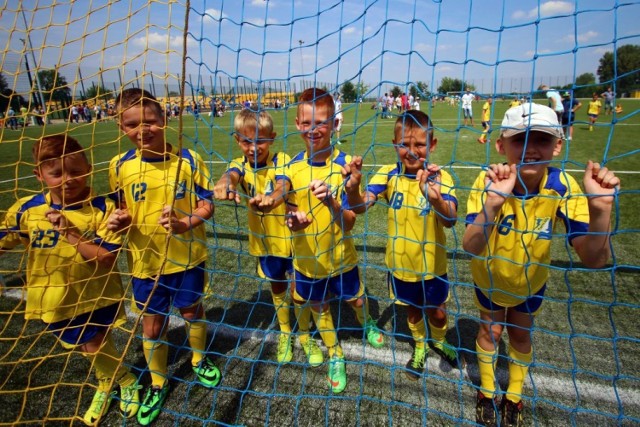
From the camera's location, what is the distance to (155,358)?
2191 millimetres

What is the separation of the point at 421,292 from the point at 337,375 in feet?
2.38

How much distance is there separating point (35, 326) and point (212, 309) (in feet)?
4.34

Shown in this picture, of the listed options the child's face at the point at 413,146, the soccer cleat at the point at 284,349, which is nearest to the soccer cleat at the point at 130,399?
the soccer cleat at the point at 284,349

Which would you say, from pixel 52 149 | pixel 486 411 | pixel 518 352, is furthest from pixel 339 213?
pixel 52 149

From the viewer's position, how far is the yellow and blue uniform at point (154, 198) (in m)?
2.09

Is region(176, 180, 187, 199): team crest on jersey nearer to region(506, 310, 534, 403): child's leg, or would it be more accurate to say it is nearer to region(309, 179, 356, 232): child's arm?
region(309, 179, 356, 232): child's arm

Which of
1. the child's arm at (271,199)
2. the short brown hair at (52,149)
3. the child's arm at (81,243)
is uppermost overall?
the short brown hair at (52,149)

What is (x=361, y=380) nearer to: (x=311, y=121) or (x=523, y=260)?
(x=523, y=260)

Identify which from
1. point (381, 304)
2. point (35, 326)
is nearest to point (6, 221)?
point (35, 326)

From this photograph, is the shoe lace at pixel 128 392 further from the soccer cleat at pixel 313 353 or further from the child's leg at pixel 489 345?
the child's leg at pixel 489 345

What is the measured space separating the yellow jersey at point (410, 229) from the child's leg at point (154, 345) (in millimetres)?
1452

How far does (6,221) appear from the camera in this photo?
194 centimetres

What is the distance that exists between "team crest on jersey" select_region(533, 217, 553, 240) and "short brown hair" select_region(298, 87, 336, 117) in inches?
49.2

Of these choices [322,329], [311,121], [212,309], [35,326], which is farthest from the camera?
[212,309]
